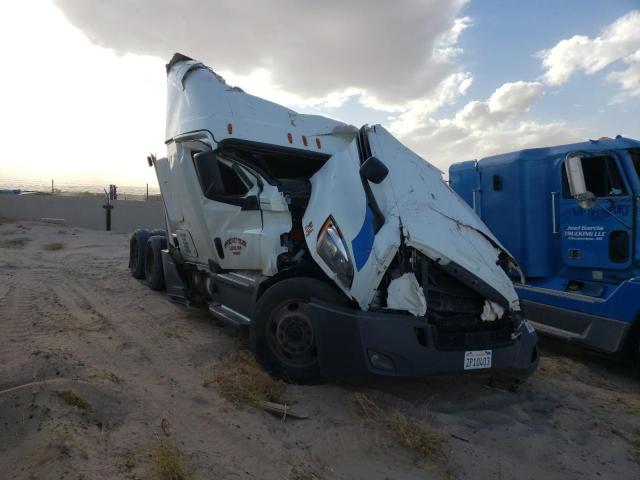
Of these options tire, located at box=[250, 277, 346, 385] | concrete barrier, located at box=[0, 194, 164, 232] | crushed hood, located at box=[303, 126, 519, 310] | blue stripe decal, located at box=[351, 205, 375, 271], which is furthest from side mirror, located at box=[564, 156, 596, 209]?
concrete barrier, located at box=[0, 194, 164, 232]

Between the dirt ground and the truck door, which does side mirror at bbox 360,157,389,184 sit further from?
the truck door

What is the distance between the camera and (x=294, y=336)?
436 cm

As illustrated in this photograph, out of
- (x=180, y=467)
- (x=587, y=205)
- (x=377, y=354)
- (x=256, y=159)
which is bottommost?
(x=180, y=467)

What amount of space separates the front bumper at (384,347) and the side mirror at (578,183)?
285 cm

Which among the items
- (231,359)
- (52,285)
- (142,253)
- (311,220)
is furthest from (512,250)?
(52,285)

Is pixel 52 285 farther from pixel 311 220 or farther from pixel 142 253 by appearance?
pixel 311 220

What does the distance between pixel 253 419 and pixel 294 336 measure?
0.91 meters

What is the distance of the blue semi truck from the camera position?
546 centimetres

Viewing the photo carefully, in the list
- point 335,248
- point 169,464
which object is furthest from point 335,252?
point 169,464

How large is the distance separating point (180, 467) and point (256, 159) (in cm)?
359

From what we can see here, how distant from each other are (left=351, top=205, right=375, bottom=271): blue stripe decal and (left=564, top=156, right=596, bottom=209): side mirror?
127 inches

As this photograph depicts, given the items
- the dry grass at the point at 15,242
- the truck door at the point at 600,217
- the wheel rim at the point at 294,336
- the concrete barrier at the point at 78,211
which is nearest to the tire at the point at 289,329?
the wheel rim at the point at 294,336

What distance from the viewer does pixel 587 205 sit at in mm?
5918

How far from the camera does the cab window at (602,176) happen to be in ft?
18.7
